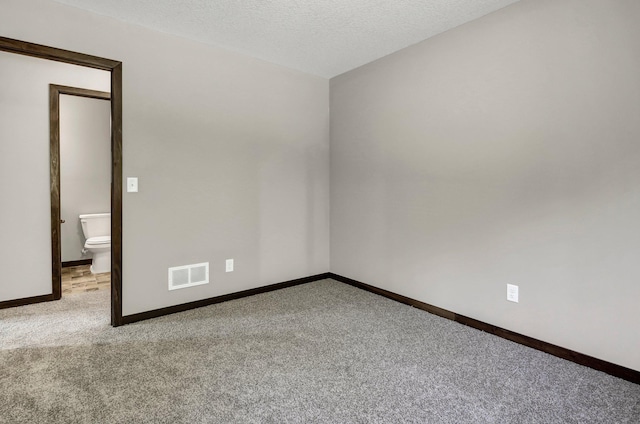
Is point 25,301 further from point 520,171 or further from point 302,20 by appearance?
point 520,171

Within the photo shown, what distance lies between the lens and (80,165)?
482cm

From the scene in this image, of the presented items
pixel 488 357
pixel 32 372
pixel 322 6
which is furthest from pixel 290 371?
pixel 322 6

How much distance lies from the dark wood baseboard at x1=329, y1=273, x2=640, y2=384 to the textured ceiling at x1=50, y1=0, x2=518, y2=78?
2325 mm

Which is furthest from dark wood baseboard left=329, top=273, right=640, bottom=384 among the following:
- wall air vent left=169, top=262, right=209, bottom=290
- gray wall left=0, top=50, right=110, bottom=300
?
gray wall left=0, top=50, right=110, bottom=300

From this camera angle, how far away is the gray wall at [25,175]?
310 centimetres

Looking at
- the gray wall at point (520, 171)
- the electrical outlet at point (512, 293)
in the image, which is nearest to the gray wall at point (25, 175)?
the gray wall at point (520, 171)

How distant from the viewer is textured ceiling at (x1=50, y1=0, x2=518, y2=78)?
242cm

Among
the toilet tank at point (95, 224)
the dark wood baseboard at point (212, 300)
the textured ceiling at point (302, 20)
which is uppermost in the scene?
the textured ceiling at point (302, 20)

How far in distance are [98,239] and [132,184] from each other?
2262 mm

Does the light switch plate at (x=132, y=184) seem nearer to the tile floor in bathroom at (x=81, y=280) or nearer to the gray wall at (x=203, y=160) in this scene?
the gray wall at (x=203, y=160)

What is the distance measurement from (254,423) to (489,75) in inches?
107

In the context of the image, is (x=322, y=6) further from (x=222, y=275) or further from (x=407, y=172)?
(x=222, y=275)

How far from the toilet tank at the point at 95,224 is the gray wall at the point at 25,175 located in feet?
5.01

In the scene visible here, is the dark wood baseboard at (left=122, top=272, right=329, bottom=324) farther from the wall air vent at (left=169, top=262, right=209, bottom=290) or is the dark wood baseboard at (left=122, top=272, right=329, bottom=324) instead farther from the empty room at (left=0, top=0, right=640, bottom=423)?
the wall air vent at (left=169, top=262, right=209, bottom=290)
